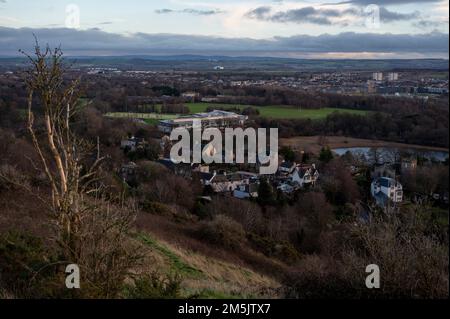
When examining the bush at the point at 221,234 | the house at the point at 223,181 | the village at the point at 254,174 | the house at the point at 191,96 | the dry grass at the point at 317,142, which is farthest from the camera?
the house at the point at 191,96

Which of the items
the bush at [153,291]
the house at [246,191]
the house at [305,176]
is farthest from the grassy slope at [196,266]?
the house at [305,176]

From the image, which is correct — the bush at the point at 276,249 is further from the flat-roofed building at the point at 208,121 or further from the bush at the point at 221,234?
the flat-roofed building at the point at 208,121

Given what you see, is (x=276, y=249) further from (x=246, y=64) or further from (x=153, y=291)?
(x=246, y=64)

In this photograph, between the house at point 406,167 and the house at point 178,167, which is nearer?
the house at point 406,167

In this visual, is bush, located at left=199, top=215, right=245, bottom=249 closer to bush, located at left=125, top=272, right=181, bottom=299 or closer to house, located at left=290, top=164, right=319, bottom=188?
bush, located at left=125, top=272, right=181, bottom=299

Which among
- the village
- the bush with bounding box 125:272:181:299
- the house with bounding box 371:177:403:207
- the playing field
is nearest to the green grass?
the bush with bounding box 125:272:181:299

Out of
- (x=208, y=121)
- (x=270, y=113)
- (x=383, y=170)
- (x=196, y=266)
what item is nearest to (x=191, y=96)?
(x=270, y=113)
